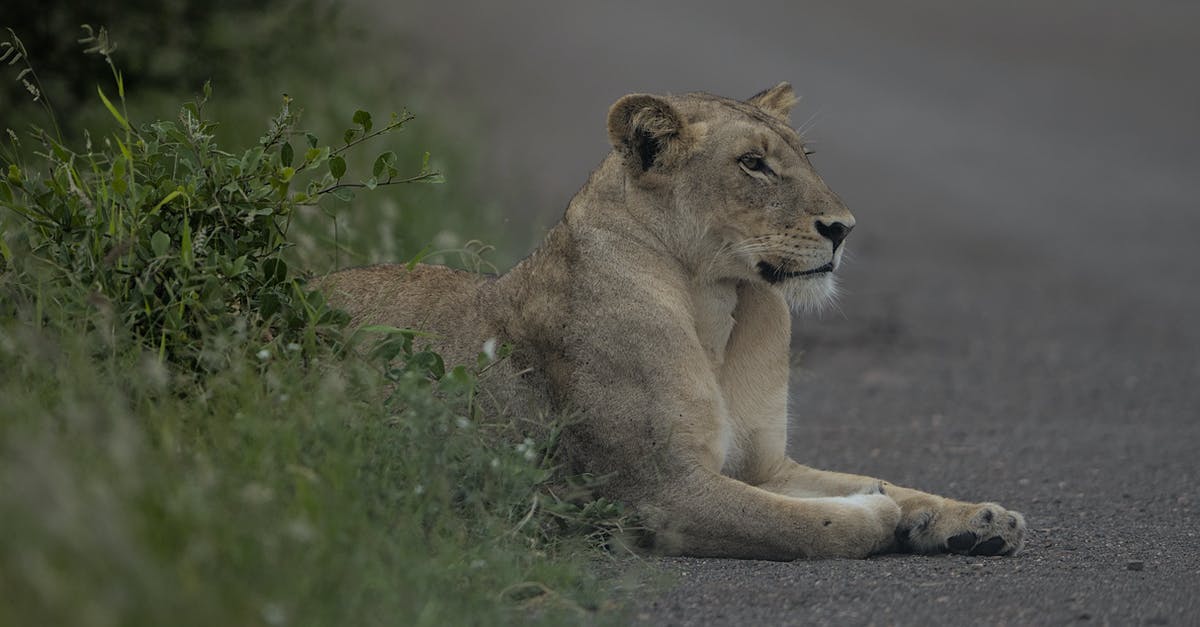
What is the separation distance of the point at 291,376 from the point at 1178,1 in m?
19.7

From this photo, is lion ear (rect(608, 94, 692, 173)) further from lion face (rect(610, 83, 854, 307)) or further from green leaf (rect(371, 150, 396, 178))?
green leaf (rect(371, 150, 396, 178))

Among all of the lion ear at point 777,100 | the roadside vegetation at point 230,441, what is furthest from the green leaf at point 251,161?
the lion ear at point 777,100

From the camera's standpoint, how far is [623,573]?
15.6ft

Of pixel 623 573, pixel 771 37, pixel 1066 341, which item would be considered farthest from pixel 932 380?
pixel 771 37

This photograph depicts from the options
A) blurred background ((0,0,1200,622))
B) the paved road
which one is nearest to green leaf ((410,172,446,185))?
blurred background ((0,0,1200,622))

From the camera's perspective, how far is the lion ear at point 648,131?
18.0 feet

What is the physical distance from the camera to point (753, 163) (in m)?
5.49

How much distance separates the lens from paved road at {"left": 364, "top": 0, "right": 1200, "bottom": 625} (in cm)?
486

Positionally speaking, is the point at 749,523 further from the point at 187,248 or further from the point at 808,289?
the point at 187,248

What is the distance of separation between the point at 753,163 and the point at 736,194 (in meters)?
0.13

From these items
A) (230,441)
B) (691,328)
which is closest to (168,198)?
(230,441)

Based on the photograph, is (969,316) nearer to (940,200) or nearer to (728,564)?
(940,200)

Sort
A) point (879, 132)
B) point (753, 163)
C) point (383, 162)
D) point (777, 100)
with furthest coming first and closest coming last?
point (879, 132)
point (777, 100)
point (753, 163)
point (383, 162)

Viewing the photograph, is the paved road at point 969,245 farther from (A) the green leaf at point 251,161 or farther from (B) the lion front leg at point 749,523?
(A) the green leaf at point 251,161
